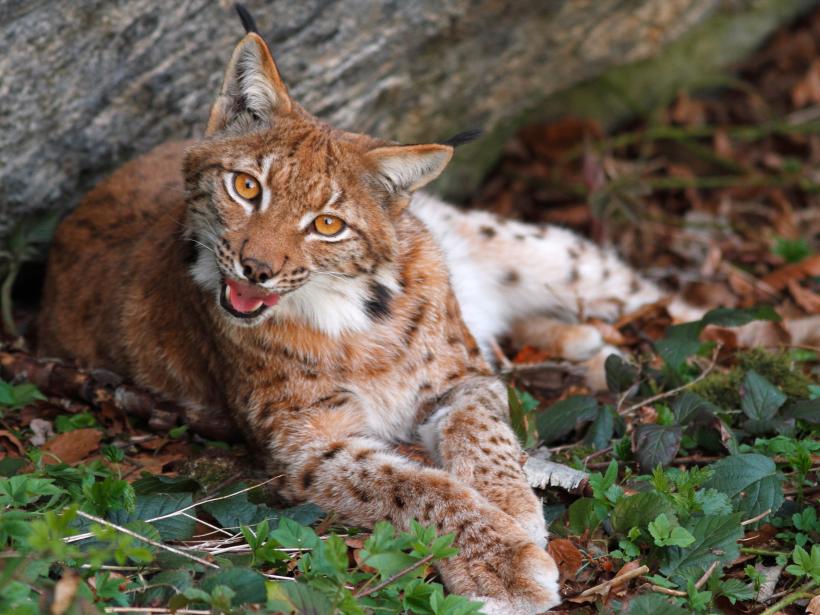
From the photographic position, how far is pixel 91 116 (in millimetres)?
5043

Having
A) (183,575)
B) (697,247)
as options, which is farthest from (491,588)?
(697,247)

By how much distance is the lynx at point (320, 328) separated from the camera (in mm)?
3672

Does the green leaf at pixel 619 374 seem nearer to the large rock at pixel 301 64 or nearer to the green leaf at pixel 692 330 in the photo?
the green leaf at pixel 692 330

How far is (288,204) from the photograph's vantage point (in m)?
3.78

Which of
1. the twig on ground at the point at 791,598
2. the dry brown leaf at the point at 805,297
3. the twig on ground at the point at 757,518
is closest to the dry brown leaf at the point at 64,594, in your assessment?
the twig on ground at the point at 791,598

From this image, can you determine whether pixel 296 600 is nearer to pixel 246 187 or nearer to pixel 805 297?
pixel 246 187

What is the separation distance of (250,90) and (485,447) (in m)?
1.69

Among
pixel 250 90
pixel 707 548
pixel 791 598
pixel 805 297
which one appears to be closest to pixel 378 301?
pixel 250 90

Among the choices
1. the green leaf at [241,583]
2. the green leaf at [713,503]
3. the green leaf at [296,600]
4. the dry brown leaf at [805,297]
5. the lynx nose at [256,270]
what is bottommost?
the dry brown leaf at [805,297]

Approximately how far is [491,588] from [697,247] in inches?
171

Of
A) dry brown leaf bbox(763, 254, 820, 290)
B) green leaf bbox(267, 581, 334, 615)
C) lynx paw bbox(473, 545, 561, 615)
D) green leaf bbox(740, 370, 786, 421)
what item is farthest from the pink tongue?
dry brown leaf bbox(763, 254, 820, 290)

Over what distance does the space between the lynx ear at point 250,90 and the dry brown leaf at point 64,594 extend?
6.87 ft

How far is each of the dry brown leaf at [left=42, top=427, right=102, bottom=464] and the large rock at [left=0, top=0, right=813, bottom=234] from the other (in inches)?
54.0

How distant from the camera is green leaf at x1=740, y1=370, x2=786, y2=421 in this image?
4.26m
